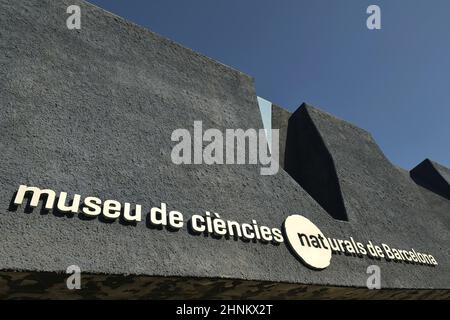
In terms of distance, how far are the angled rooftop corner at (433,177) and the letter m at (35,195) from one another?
13398 millimetres

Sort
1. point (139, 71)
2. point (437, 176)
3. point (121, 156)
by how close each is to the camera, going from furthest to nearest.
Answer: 1. point (437, 176)
2. point (139, 71)
3. point (121, 156)

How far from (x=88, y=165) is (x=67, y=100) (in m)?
1.29

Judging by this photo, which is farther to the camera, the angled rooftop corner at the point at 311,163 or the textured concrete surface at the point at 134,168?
the angled rooftop corner at the point at 311,163

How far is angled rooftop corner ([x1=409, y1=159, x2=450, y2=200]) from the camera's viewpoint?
13.4 m

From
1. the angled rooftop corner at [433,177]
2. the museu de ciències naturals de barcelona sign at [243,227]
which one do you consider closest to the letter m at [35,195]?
the museu de ciències naturals de barcelona sign at [243,227]

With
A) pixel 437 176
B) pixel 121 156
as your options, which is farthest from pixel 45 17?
pixel 437 176

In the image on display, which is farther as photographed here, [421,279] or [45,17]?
[421,279]

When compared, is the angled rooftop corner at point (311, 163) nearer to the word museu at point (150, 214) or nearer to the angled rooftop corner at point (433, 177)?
the word museu at point (150, 214)

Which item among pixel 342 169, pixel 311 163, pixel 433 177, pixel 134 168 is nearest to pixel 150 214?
pixel 134 168

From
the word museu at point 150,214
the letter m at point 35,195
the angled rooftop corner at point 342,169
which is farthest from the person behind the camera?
the angled rooftop corner at point 342,169

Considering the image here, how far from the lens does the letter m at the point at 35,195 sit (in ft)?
13.1

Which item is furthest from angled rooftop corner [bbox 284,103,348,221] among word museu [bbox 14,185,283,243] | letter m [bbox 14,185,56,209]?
letter m [bbox 14,185,56,209]
